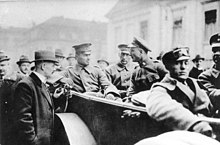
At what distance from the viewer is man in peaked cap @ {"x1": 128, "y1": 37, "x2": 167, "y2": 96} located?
9.11 feet

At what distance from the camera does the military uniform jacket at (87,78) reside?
3074 millimetres

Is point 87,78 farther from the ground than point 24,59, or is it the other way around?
point 24,59

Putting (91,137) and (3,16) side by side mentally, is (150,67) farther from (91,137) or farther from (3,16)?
(3,16)

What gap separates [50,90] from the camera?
308 cm

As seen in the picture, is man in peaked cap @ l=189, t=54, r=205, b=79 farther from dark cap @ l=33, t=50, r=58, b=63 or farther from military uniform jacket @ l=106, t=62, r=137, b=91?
dark cap @ l=33, t=50, r=58, b=63

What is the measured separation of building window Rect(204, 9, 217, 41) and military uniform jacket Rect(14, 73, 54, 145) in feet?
4.66

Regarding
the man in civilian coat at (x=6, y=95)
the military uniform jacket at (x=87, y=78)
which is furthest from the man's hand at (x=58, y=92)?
the man in civilian coat at (x=6, y=95)

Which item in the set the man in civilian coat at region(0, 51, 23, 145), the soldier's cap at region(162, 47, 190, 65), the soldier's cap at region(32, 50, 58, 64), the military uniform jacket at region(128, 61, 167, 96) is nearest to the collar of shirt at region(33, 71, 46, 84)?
the soldier's cap at region(32, 50, 58, 64)

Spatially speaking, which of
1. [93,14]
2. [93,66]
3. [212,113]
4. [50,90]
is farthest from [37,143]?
[212,113]

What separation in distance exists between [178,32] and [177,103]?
0.58m

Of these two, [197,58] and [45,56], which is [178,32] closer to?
[197,58]

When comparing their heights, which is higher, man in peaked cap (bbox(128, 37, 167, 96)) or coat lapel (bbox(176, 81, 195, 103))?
man in peaked cap (bbox(128, 37, 167, 96))

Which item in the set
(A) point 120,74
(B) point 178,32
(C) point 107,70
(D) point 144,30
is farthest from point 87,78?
(B) point 178,32

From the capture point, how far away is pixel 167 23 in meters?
2.81
